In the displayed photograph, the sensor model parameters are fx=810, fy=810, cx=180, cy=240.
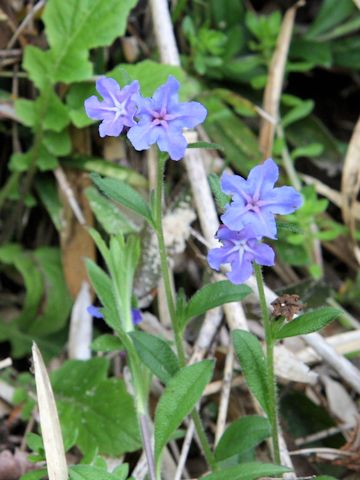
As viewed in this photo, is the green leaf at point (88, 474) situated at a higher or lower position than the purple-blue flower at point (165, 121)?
lower

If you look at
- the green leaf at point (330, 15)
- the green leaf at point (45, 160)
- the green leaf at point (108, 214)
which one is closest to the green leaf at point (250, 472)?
the green leaf at point (108, 214)

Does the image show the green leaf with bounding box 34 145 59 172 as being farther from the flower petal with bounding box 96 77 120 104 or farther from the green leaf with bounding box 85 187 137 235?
the flower petal with bounding box 96 77 120 104

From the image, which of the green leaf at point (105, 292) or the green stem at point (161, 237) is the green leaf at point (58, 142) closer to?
the green leaf at point (105, 292)

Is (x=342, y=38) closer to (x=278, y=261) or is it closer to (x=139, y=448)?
(x=278, y=261)

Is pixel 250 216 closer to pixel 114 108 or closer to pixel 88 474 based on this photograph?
pixel 114 108

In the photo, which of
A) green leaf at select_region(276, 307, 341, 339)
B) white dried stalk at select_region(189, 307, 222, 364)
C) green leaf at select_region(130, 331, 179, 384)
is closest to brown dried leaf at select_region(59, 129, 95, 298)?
white dried stalk at select_region(189, 307, 222, 364)

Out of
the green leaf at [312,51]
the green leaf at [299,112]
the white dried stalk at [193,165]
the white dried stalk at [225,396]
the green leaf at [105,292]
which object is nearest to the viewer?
the green leaf at [105,292]
